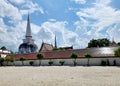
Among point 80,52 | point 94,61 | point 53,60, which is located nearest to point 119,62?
point 94,61

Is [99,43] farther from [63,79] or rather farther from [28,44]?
[63,79]

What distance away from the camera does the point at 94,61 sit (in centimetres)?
4353

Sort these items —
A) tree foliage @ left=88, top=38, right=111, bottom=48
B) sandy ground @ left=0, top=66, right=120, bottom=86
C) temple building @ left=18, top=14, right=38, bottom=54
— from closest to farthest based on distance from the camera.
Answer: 1. sandy ground @ left=0, top=66, right=120, bottom=86
2. tree foliage @ left=88, top=38, right=111, bottom=48
3. temple building @ left=18, top=14, right=38, bottom=54

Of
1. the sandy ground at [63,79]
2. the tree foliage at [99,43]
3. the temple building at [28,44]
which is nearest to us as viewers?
the sandy ground at [63,79]

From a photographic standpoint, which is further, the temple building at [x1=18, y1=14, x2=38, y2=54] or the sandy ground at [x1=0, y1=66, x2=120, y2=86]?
the temple building at [x1=18, y1=14, x2=38, y2=54]

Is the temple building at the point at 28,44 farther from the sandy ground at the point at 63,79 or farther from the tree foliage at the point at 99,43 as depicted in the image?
the sandy ground at the point at 63,79

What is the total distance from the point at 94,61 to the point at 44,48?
34.6 meters

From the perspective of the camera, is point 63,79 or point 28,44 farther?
point 28,44

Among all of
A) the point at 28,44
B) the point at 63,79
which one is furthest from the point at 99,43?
the point at 63,79

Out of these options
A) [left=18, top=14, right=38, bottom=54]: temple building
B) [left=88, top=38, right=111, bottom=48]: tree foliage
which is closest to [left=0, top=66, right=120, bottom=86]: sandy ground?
[left=88, top=38, right=111, bottom=48]: tree foliage

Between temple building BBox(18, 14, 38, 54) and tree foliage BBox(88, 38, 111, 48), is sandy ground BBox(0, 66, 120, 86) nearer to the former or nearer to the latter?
tree foliage BBox(88, 38, 111, 48)

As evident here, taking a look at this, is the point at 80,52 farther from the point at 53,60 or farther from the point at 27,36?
the point at 27,36

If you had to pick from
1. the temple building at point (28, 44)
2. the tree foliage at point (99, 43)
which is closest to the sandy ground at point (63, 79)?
the tree foliage at point (99, 43)

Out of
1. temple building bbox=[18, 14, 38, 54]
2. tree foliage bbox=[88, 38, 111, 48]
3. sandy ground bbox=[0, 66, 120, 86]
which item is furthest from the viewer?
temple building bbox=[18, 14, 38, 54]
